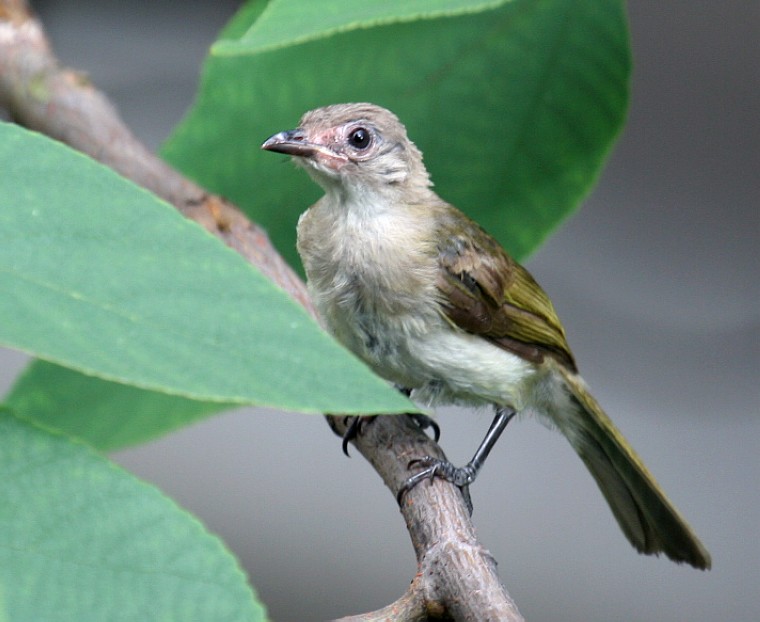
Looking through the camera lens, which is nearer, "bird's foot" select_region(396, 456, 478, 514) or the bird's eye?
"bird's foot" select_region(396, 456, 478, 514)

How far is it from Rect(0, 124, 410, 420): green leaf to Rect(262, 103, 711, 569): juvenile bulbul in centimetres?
74

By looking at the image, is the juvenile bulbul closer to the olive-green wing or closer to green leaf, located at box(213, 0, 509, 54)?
the olive-green wing

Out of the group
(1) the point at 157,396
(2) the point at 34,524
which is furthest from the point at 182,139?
(2) the point at 34,524

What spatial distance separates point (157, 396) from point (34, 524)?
693 millimetres

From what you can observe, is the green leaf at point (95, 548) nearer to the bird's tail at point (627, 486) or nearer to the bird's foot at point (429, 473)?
the bird's foot at point (429, 473)

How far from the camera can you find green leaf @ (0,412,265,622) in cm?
56

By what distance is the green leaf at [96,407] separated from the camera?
1.25 m

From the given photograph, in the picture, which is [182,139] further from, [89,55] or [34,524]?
[89,55]

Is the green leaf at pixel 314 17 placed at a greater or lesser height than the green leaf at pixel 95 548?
greater

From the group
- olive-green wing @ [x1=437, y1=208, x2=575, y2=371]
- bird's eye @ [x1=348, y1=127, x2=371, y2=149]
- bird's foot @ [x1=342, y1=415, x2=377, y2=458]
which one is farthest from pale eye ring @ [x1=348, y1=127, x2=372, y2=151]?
bird's foot @ [x1=342, y1=415, x2=377, y2=458]

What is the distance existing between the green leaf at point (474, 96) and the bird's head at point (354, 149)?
0.02m

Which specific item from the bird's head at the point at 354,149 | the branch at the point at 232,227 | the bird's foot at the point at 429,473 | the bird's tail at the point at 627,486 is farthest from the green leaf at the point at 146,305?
the bird's tail at the point at 627,486

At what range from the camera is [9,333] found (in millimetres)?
534

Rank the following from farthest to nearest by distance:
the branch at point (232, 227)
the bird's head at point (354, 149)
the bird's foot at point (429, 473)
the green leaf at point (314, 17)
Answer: the bird's head at point (354, 149) < the bird's foot at point (429, 473) < the branch at point (232, 227) < the green leaf at point (314, 17)
